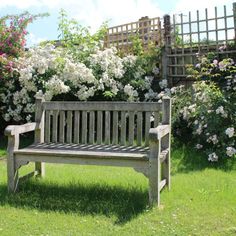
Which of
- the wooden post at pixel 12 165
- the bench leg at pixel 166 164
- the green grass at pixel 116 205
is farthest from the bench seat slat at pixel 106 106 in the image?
the green grass at pixel 116 205

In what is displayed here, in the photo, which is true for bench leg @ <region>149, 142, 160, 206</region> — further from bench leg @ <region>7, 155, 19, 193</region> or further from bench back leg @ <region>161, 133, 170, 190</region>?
bench leg @ <region>7, 155, 19, 193</region>

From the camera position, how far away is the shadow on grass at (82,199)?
163 inches

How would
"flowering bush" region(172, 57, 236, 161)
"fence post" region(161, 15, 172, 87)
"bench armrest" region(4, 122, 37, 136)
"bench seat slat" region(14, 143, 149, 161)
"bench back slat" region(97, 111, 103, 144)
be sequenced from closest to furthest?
"bench seat slat" region(14, 143, 149, 161) < "bench armrest" region(4, 122, 37, 136) < "bench back slat" region(97, 111, 103, 144) < "flowering bush" region(172, 57, 236, 161) < "fence post" region(161, 15, 172, 87)

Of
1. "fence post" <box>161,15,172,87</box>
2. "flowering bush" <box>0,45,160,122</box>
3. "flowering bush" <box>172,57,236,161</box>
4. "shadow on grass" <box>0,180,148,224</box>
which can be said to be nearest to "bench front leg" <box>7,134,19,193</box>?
"shadow on grass" <box>0,180,148,224</box>

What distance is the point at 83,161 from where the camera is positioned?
440 cm

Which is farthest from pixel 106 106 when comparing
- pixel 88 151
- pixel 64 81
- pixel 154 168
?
pixel 64 81

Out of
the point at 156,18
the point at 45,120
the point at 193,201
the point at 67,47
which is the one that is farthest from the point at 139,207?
the point at 156,18

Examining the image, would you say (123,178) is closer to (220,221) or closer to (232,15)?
(220,221)

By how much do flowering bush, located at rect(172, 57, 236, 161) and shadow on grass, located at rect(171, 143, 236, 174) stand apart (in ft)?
0.31

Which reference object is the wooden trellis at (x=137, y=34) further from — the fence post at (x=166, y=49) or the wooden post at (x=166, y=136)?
the wooden post at (x=166, y=136)

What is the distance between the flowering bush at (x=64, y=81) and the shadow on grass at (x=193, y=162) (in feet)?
6.73

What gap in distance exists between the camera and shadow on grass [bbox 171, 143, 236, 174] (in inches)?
231

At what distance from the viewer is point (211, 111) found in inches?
264

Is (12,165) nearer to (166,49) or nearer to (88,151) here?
(88,151)
